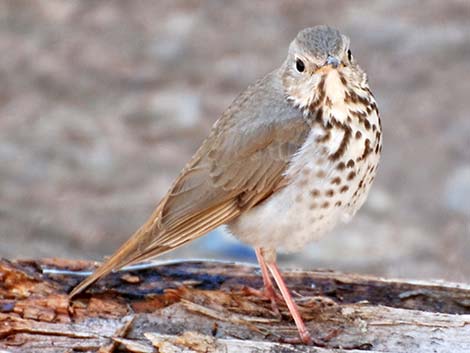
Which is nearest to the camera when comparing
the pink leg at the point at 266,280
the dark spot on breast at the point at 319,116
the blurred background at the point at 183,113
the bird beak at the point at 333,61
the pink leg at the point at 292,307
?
the bird beak at the point at 333,61

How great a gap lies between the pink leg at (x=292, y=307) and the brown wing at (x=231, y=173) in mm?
395

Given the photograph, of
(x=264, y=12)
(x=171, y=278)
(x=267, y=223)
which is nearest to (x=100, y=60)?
(x=264, y=12)

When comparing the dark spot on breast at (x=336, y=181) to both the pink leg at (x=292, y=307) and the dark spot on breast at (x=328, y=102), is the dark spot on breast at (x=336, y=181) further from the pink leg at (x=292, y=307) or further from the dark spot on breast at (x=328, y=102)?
the pink leg at (x=292, y=307)

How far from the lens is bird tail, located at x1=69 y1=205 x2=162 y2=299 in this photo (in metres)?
5.10

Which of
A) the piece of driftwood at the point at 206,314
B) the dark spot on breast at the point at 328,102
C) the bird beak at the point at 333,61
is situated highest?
the bird beak at the point at 333,61

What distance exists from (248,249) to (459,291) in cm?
246

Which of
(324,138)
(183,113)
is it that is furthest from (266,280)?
(183,113)

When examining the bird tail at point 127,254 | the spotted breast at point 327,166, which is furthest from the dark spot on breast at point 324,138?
the bird tail at point 127,254

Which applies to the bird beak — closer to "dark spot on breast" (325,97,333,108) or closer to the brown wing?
"dark spot on breast" (325,97,333,108)

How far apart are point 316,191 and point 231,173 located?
0.43m

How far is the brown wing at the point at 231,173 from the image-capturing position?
4.95 meters

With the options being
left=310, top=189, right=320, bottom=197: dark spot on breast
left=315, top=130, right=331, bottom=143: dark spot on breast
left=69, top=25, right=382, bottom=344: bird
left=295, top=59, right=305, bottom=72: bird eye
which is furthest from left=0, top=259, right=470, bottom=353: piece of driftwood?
left=295, top=59, right=305, bottom=72: bird eye

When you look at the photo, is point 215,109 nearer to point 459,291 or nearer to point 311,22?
point 311,22

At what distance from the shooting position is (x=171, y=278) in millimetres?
5605
